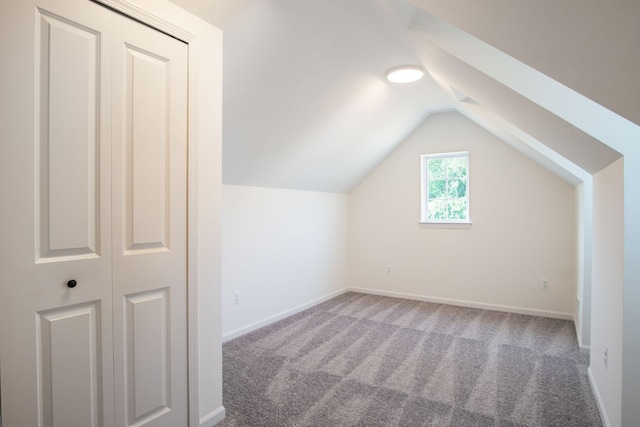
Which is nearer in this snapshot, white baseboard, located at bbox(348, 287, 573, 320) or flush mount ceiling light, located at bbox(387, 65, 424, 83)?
flush mount ceiling light, located at bbox(387, 65, 424, 83)

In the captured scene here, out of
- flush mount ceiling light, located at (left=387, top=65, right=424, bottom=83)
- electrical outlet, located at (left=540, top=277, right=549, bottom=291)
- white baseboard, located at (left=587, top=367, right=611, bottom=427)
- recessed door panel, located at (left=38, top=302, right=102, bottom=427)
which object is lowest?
white baseboard, located at (left=587, top=367, right=611, bottom=427)

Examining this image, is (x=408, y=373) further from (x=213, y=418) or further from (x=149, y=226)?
(x=149, y=226)

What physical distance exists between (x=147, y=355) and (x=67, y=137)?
105 centimetres

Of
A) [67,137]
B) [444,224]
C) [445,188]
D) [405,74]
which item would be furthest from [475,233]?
[67,137]

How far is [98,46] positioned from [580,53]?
5.72ft

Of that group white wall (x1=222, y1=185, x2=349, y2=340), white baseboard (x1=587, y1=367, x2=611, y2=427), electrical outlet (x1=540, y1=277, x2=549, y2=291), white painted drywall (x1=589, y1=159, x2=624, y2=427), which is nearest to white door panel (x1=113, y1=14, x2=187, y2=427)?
white wall (x1=222, y1=185, x2=349, y2=340)

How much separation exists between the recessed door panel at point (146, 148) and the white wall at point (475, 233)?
383cm

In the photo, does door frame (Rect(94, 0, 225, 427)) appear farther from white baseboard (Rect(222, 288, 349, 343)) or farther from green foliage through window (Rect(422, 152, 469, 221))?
green foliage through window (Rect(422, 152, 469, 221))

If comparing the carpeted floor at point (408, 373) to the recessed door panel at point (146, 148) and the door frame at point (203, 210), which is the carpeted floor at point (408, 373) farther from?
the recessed door panel at point (146, 148)

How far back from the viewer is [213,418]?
2.02 m

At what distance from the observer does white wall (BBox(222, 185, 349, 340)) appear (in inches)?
133

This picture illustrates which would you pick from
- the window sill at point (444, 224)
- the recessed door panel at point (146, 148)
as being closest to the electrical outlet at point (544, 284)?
the window sill at point (444, 224)

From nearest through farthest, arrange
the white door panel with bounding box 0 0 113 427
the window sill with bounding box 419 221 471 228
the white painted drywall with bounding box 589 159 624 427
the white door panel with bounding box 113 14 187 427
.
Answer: the white door panel with bounding box 0 0 113 427 < the white door panel with bounding box 113 14 187 427 < the white painted drywall with bounding box 589 159 624 427 < the window sill with bounding box 419 221 471 228

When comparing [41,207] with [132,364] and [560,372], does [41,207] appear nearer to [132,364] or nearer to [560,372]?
[132,364]
